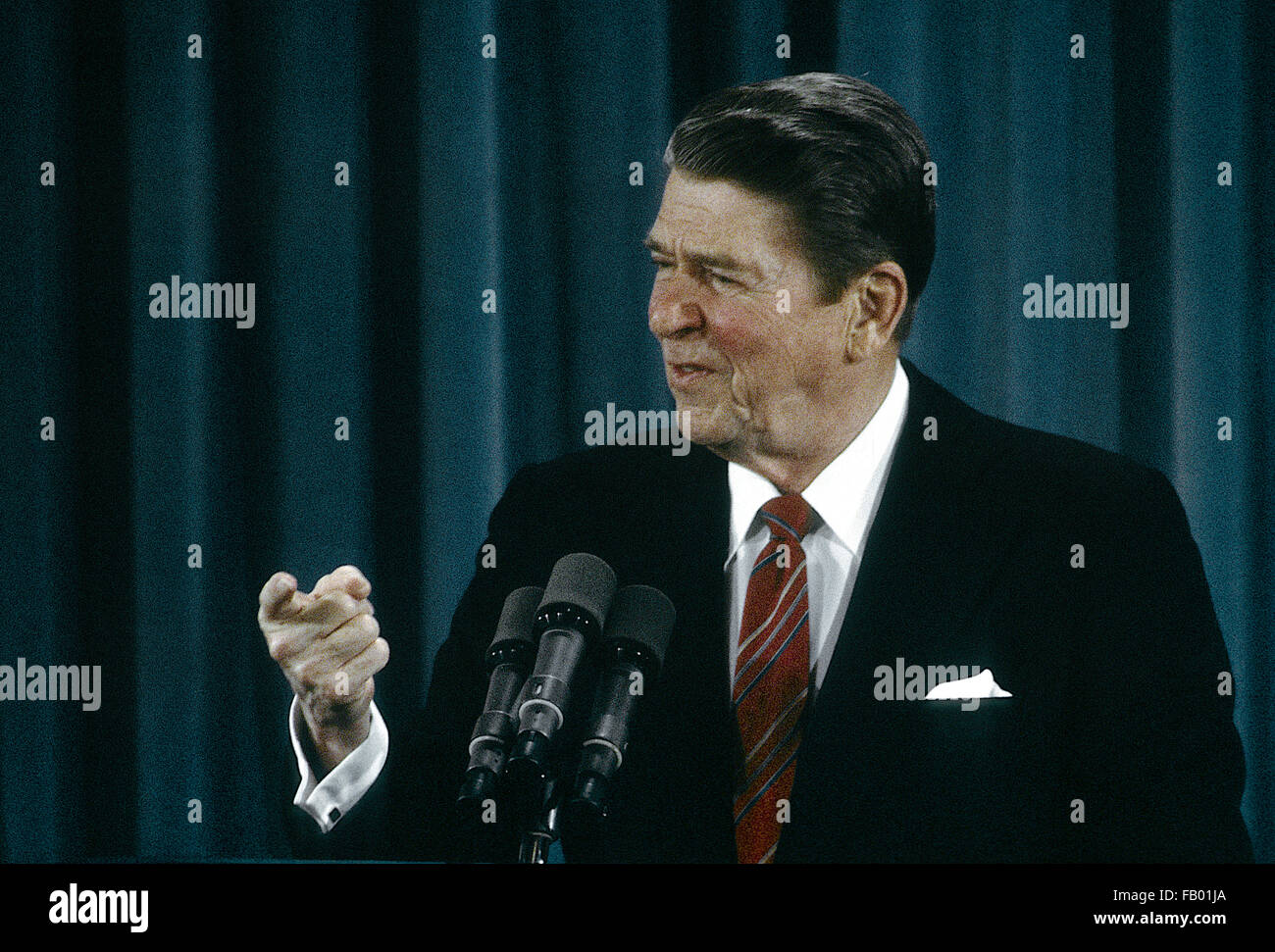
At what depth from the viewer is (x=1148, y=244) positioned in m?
1.83

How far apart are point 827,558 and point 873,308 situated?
1.31 feet

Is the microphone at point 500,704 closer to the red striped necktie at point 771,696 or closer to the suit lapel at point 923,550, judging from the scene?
the red striped necktie at point 771,696

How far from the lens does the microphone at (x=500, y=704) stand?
143cm

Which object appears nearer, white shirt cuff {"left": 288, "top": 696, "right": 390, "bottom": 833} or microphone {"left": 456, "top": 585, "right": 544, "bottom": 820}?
microphone {"left": 456, "top": 585, "right": 544, "bottom": 820}

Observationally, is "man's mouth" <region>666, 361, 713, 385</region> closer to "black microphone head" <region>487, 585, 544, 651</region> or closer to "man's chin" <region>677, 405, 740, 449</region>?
"man's chin" <region>677, 405, 740, 449</region>

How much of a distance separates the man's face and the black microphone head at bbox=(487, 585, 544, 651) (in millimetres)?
376

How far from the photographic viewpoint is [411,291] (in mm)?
1865

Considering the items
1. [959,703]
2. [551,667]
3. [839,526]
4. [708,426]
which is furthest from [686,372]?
[959,703]

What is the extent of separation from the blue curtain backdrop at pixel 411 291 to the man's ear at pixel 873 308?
8cm

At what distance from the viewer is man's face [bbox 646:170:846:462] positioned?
169 centimetres

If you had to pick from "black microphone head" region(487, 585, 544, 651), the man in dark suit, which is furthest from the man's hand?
"black microphone head" region(487, 585, 544, 651)

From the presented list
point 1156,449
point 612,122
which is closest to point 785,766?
point 1156,449

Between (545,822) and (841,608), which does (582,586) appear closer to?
(545,822)
